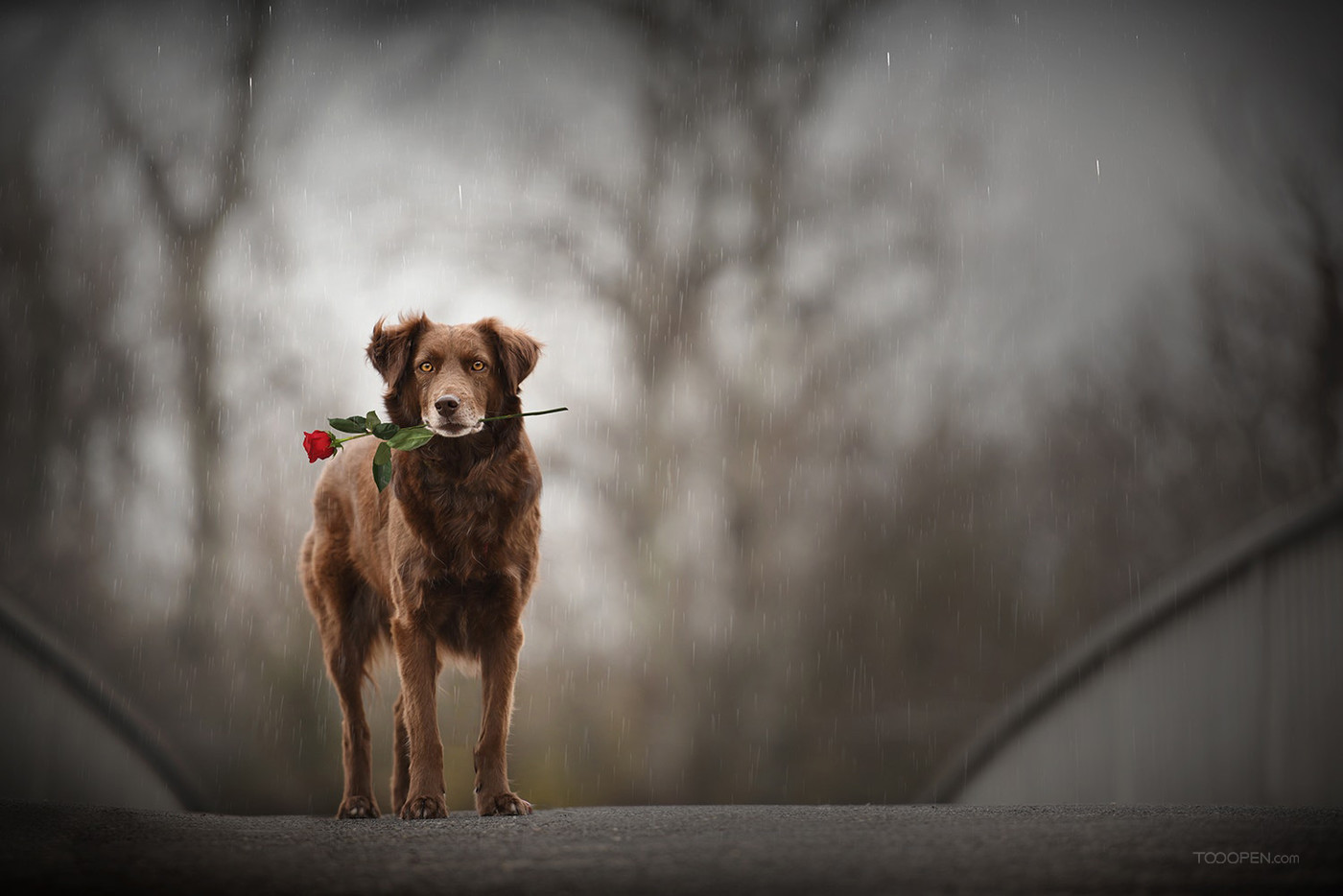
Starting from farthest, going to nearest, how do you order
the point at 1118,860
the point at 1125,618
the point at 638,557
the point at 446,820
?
the point at 638,557 → the point at 1125,618 → the point at 446,820 → the point at 1118,860

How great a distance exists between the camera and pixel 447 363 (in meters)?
5.23

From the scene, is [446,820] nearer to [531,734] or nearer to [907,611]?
[531,734]

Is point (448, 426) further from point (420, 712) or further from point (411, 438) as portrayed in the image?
point (420, 712)

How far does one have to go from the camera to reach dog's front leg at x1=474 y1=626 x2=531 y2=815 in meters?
5.13

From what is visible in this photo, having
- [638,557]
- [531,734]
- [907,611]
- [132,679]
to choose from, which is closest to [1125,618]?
[907,611]

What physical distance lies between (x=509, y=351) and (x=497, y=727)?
1899 millimetres

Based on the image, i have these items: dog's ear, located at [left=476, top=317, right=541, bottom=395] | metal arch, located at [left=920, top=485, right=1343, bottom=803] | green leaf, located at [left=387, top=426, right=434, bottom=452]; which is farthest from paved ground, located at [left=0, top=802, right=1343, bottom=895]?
metal arch, located at [left=920, top=485, right=1343, bottom=803]

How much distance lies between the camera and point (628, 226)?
13.6 metres

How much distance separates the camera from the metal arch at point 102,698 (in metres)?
9.83

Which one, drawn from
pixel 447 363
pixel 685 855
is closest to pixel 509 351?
pixel 447 363

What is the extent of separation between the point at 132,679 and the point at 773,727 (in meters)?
7.54

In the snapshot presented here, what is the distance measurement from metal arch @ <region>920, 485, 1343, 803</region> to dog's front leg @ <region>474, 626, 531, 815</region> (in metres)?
4.96

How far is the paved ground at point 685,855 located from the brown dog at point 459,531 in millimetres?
603

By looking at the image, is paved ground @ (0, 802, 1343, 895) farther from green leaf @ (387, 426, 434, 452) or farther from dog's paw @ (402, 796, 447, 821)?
green leaf @ (387, 426, 434, 452)
